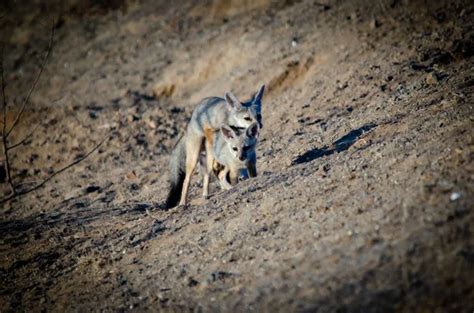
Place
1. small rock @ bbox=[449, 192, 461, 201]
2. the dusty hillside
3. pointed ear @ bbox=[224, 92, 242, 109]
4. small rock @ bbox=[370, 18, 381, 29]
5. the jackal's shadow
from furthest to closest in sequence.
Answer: small rock @ bbox=[370, 18, 381, 29] < pointed ear @ bbox=[224, 92, 242, 109] < the jackal's shadow < small rock @ bbox=[449, 192, 461, 201] < the dusty hillside

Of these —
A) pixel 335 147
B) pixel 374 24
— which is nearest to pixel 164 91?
pixel 374 24

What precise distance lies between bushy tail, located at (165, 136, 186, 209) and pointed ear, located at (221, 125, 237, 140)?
0.98 metres

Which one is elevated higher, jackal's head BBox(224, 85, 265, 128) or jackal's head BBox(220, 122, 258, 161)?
jackal's head BBox(224, 85, 265, 128)

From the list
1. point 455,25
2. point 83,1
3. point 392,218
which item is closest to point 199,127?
point 392,218

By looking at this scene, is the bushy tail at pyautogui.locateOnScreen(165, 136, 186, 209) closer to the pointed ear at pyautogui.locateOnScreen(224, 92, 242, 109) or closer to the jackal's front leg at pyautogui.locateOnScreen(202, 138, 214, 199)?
the jackal's front leg at pyautogui.locateOnScreen(202, 138, 214, 199)

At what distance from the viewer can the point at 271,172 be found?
A: 813 centimetres

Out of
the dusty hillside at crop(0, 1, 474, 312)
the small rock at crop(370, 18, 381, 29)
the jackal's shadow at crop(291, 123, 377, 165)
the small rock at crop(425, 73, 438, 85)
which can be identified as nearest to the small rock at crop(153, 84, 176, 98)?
the dusty hillside at crop(0, 1, 474, 312)

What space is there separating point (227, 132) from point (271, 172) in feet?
3.00

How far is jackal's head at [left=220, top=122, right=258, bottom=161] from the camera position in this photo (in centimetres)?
820

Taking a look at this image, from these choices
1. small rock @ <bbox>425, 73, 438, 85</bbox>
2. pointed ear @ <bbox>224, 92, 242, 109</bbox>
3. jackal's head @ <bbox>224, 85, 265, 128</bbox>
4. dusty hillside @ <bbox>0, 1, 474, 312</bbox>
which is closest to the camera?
dusty hillside @ <bbox>0, 1, 474, 312</bbox>

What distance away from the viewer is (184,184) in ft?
28.7

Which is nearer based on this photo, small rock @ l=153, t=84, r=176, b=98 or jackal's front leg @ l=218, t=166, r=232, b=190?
jackal's front leg @ l=218, t=166, r=232, b=190

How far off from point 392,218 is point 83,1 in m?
19.3

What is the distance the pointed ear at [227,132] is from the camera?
828cm
